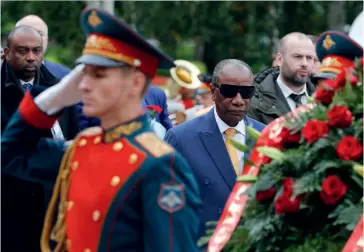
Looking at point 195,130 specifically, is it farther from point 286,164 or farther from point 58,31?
point 58,31

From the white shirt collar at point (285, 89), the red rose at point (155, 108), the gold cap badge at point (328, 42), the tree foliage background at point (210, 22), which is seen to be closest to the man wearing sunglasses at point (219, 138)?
the gold cap badge at point (328, 42)

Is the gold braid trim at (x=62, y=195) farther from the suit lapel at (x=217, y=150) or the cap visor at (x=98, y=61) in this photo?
the suit lapel at (x=217, y=150)

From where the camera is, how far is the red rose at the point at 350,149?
516cm

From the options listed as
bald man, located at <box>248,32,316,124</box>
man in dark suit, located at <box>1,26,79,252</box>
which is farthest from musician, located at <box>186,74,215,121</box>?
man in dark suit, located at <box>1,26,79,252</box>

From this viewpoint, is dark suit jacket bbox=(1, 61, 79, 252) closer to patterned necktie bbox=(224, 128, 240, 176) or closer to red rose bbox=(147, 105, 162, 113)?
patterned necktie bbox=(224, 128, 240, 176)

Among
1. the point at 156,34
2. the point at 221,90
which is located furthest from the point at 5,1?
the point at 221,90

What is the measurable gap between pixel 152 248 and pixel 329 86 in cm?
111

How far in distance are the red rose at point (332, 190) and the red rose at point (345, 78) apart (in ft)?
1.54

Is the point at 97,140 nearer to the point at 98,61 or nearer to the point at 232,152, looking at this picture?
the point at 98,61

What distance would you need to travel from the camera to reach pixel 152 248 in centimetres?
506

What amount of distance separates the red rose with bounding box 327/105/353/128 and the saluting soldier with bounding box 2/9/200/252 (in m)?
0.66

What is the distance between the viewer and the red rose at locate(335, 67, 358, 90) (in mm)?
5402

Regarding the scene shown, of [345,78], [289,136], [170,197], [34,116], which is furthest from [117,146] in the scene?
[345,78]

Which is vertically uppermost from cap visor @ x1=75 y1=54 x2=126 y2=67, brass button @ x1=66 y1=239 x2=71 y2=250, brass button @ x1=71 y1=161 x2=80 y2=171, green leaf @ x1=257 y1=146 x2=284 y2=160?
cap visor @ x1=75 y1=54 x2=126 y2=67
